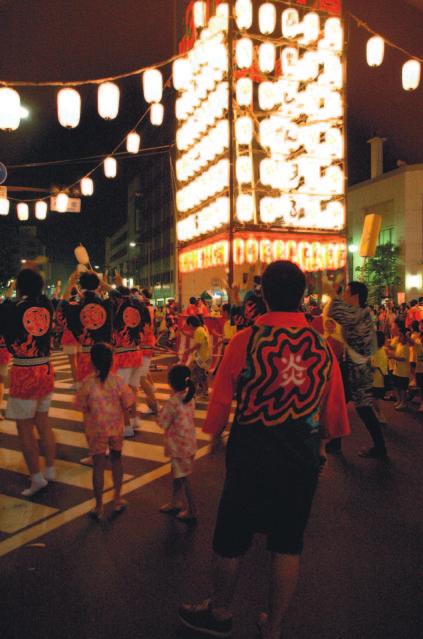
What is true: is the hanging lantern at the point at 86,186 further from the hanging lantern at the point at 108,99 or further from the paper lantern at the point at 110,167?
the hanging lantern at the point at 108,99

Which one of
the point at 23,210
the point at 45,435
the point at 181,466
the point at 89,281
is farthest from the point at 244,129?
the point at 181,466

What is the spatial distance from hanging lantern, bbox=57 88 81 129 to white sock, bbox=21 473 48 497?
32.2 ft

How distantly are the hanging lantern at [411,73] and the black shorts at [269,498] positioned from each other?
13158 mm

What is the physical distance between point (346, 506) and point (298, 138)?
14427 mm

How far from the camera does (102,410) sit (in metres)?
4.34

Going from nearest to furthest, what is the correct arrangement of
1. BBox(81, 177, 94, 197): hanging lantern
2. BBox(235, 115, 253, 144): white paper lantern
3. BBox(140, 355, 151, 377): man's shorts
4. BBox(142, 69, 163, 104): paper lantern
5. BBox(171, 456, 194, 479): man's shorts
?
BBox(171, 456, 194, 479): man's shorts
BBox(140, 355, 151, 377): man's shorts
BBox(142, 69, 163, 104): paper lantern
BBox(235, 115, 253, 144): white paper lantern
BBox(81, 177, 94, 197): hanging lantern

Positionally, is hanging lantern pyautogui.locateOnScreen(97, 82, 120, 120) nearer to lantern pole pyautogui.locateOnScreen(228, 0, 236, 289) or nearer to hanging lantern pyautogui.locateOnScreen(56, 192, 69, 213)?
lantern pole pyautogui.locateOnScreen(228, 0, 236, 289)

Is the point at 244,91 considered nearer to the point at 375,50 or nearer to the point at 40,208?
the point at 375,50

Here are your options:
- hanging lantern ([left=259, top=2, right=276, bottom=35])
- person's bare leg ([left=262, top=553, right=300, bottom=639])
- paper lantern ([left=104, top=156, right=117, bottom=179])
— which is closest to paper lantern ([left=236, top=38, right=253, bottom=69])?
hanging lantern ([left=259, top=2, right=276, bottom=35])

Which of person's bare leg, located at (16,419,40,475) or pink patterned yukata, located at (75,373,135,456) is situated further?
person's bare leg, located at (16,419,40,475)

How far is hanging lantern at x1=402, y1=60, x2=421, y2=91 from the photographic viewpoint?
12727mm

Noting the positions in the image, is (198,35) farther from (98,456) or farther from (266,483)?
(266,483)

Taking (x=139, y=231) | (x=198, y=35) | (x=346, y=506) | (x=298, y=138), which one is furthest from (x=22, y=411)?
(x=139, y=231)

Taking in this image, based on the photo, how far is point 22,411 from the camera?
16.1 feet
